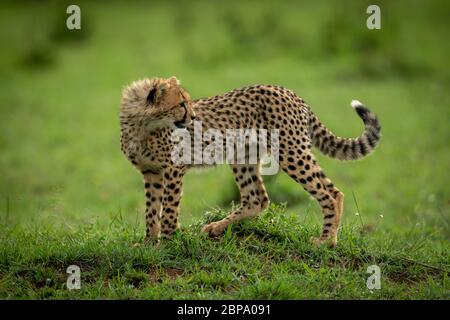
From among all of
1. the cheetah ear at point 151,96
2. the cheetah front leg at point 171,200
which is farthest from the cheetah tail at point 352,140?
the cheetah ear at point 151,96

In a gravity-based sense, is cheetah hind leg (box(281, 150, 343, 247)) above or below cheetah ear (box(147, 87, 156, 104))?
below

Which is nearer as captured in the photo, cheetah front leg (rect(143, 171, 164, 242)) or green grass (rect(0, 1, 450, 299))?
green grass (rect(0, 1, 450, 299))

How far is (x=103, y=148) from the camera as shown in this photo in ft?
37.1

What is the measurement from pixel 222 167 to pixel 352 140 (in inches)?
207

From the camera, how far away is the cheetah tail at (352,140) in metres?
5.43

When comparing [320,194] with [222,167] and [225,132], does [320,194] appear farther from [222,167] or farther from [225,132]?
[222,167]

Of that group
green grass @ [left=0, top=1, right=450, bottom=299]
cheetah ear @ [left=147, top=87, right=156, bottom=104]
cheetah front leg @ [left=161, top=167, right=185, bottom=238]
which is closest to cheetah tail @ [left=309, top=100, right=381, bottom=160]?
green grass @ [left=0, top=1, right=450, bottom=299]

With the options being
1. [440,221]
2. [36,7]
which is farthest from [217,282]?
[36,7]

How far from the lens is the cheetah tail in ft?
17.8

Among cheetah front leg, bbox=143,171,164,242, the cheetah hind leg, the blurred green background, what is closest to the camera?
the cheetah hind leg

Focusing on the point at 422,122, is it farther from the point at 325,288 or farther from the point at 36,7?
the point at 36,7

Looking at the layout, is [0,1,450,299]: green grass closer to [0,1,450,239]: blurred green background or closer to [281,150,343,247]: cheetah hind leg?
[0,1,450,239]: blurred green background

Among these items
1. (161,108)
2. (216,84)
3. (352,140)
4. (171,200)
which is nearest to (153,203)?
(171,200)

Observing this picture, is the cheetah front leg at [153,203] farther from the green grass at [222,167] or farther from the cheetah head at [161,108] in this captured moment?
the cheetah head at [161,108]
